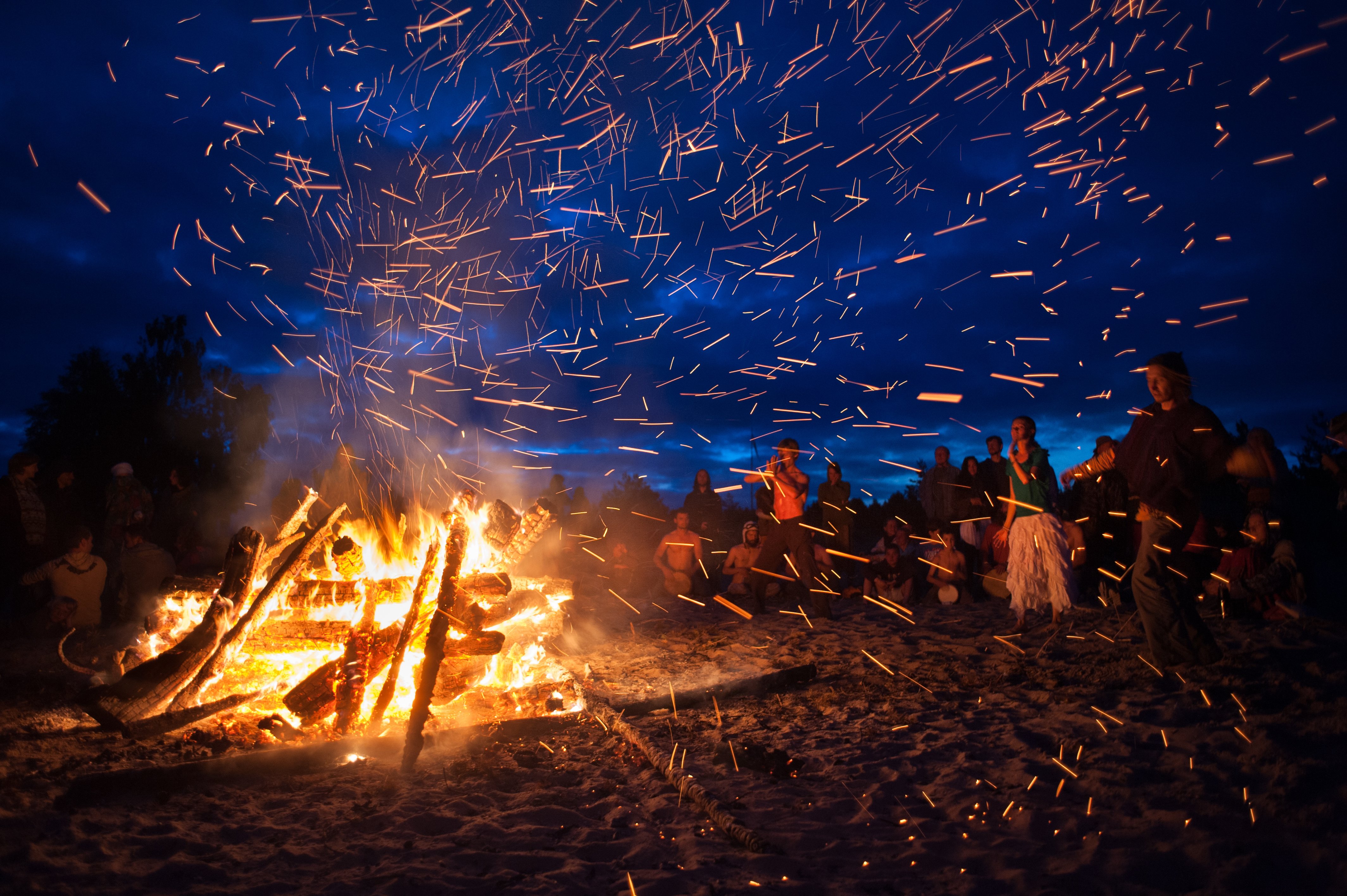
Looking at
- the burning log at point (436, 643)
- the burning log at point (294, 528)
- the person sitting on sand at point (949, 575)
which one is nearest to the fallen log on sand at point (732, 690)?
the burning log at point (436, 643)

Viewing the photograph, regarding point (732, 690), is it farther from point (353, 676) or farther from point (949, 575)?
point (949, 575)

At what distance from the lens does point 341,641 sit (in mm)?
5145

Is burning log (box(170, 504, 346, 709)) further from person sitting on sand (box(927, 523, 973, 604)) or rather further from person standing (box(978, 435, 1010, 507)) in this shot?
person standing (box(978, 435, 1010, 507))

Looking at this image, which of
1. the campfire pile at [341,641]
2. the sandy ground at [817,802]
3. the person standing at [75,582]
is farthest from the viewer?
the person standing at [75,582]

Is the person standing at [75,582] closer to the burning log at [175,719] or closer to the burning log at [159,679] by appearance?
the burning log at [159,679]

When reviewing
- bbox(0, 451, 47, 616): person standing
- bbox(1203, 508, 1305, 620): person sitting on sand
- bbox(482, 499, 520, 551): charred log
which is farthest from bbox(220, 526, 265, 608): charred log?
bbox(1203, 508, 1305, 620): person sitting on sand

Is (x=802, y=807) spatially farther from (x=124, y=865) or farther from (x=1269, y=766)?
(x=124, y=865)

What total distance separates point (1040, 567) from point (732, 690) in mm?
3307

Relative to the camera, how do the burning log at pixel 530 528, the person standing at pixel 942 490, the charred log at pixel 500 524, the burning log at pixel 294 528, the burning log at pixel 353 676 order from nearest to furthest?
the burning log at pixel 353 676
the burning log at pixel 294 528
the charred log at pixel 500 524
the burning log at pixel 530 528
the person standing at pixel 942 490

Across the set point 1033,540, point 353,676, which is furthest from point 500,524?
point 1033,540

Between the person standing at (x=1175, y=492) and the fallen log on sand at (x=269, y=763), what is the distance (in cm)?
405

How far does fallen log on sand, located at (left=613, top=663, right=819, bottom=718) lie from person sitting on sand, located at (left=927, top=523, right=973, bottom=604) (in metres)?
3.80

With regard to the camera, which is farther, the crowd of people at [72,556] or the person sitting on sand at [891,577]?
the person sitting on sand at [891,577]

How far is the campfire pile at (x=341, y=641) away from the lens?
413 cm
